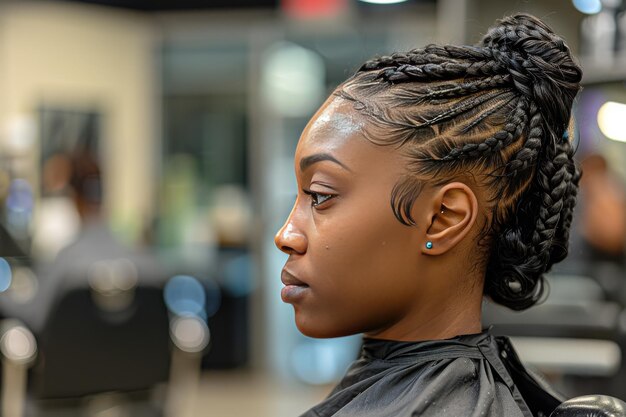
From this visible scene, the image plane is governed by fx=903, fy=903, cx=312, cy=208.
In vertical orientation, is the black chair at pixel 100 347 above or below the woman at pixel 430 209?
below

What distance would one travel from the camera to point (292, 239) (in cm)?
100

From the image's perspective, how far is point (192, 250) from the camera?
19.6ft

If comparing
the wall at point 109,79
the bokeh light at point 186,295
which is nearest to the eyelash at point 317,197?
the bokeh light at point 186,295

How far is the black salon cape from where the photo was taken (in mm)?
942

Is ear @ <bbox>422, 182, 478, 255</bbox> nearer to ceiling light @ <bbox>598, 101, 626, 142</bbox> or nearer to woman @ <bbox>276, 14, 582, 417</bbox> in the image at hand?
woman @ <bbox>276, 14, 582, 417</bbox>

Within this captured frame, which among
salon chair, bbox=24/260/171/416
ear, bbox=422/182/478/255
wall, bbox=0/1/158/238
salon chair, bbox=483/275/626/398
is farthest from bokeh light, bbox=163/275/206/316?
ear, bbox=422/182/478/255

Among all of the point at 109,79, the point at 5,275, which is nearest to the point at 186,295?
the point at 5,275

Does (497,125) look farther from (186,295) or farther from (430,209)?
(186,295)

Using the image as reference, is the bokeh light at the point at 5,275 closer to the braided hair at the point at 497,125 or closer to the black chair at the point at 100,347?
the black chair at the point at 100,347

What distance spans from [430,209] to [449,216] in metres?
0.02

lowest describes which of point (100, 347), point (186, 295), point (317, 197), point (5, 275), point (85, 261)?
point (186, 295)

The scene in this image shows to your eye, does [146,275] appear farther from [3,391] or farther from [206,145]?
[206,145]

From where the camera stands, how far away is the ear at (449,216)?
0.97m

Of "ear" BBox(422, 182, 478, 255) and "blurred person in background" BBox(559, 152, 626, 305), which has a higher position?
"ear" BBox(422, 182, 478, 255)
